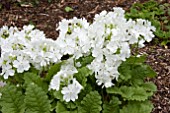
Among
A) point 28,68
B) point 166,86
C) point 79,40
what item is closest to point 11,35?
point 28,68

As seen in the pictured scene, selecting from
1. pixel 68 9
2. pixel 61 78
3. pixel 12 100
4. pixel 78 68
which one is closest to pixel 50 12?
pixel 68 9

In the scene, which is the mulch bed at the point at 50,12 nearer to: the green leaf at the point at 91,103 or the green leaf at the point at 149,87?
the green leaf at the point at 149,87

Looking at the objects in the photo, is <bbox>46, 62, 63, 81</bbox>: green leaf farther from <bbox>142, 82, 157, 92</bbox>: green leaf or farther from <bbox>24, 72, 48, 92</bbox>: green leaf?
<bbox>142, 82, 157, 92</bbox>: green leaf

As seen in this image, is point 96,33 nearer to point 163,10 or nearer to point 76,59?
point 76,59

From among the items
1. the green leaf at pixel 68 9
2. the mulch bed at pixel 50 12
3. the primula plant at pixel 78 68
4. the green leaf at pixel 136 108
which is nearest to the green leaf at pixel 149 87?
the primula plant at pixel 78 68

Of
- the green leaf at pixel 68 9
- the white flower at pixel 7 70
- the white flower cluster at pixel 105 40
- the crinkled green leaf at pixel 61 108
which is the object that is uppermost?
the white flower cluster at pixel 105 40

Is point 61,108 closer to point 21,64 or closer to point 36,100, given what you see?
point 36,100
